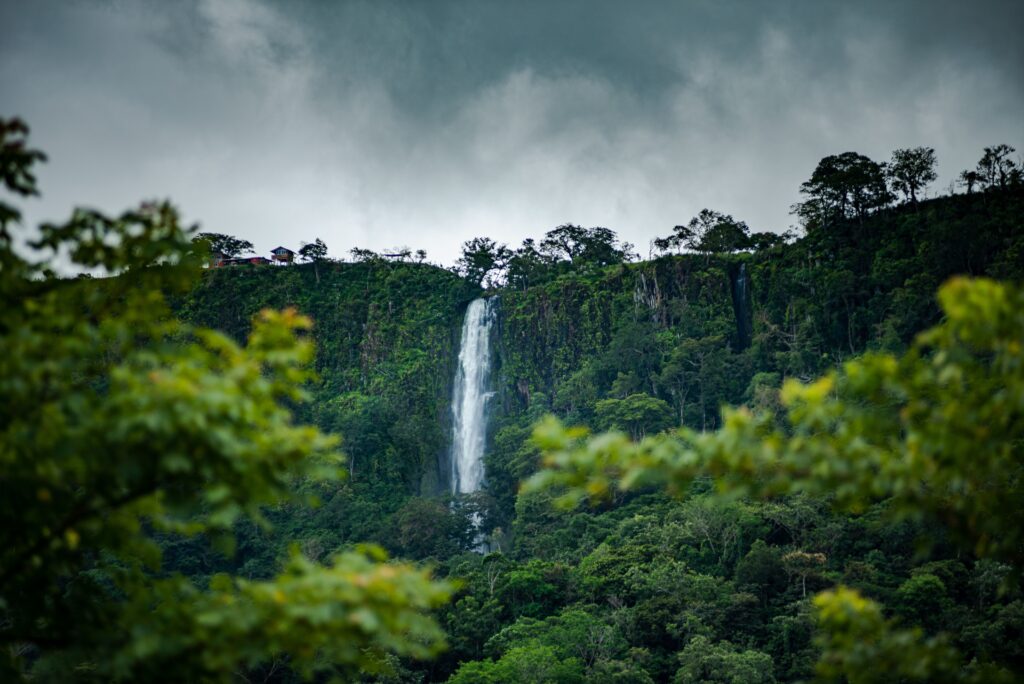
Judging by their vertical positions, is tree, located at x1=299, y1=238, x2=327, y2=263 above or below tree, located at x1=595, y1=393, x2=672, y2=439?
above

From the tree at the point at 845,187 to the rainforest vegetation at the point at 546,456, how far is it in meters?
0.16

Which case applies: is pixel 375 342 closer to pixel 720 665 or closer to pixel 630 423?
pixel 630 423

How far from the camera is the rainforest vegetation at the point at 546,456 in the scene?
258 cm

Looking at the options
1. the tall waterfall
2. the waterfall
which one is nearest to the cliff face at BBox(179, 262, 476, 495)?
the tall waterfall

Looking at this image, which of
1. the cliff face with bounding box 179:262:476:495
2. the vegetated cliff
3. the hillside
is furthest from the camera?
the cliff face with bounding box 179:262:476:495

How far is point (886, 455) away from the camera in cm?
288

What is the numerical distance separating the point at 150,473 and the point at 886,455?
2.70 meters

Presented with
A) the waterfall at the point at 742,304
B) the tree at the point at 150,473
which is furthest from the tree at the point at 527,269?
the tree at the point at 150,473

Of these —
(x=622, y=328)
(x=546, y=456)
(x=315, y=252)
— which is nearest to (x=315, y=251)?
(x=315, y=252)

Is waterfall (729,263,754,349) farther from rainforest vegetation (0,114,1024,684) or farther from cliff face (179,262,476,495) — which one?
cliff face (179,262,476,495)

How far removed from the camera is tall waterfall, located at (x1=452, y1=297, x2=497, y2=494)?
3903 centimetres

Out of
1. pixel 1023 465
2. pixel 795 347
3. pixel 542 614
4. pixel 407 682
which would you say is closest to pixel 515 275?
pixel 795 347

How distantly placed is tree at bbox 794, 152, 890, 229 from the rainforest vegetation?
0.16 meters

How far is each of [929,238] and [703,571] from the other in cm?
2041
